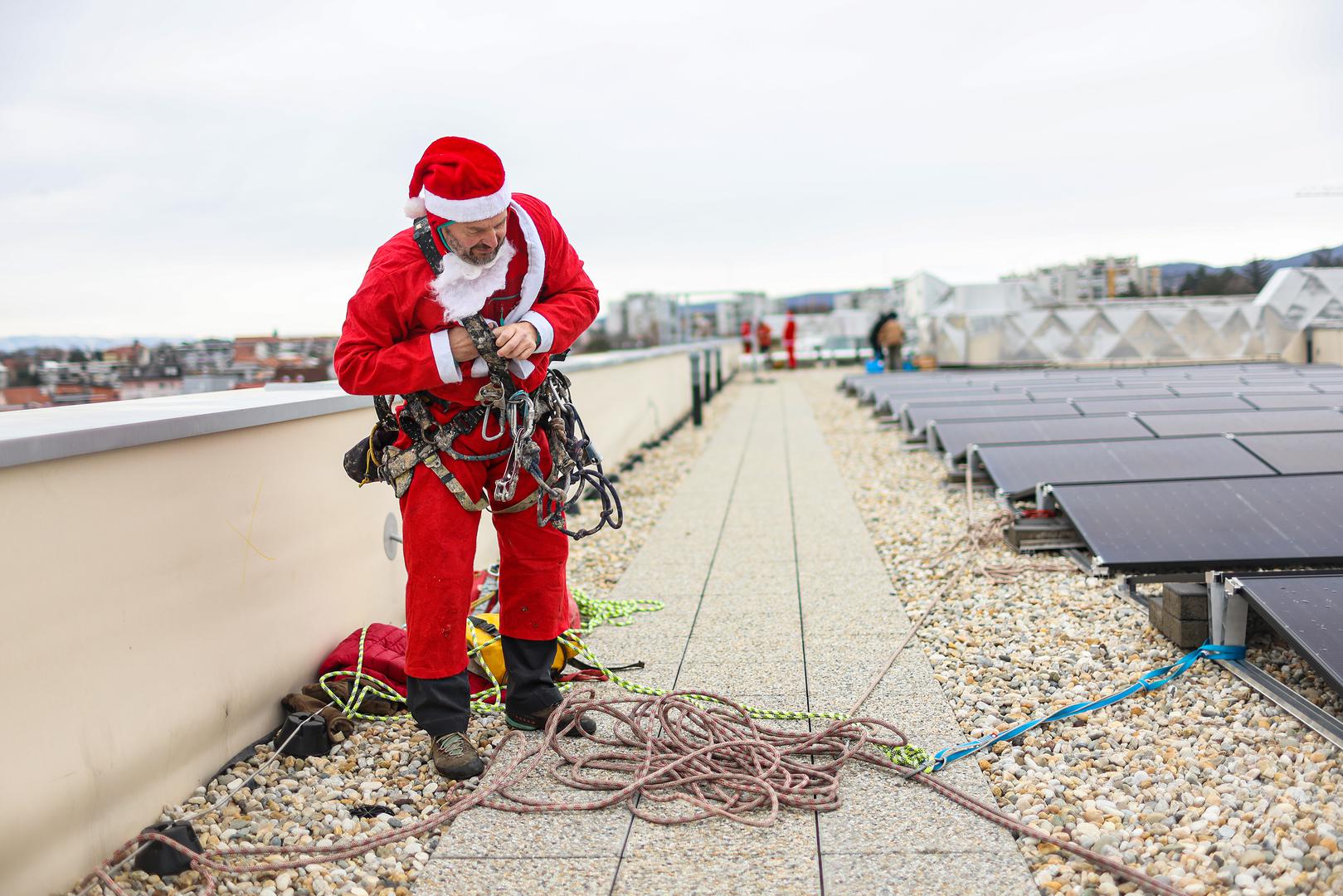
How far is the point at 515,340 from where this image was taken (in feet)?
9.93

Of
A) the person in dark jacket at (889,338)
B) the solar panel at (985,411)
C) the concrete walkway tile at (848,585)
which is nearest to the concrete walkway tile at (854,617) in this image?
the concrete walkway tile at (848,585)

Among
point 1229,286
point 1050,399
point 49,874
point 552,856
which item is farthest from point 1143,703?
point 1229,286

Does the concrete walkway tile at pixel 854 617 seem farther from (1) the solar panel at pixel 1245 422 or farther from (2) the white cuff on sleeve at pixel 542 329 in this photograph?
(1) the solar panel at pixel 1245 422

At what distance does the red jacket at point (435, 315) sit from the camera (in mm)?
2998

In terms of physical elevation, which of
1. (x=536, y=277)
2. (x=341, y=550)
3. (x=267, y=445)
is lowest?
(x=341, y=550)

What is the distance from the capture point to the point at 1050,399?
1167cm

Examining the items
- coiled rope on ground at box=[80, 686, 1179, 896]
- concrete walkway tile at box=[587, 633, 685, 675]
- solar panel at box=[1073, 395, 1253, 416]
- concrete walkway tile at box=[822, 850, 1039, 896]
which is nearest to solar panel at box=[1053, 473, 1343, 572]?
concrete walkway tile at box=[587, 633, 685, 675]

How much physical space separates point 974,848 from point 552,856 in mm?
1073

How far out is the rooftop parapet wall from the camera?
2463 millimetres

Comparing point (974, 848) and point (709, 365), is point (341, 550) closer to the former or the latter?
point (974, 848)

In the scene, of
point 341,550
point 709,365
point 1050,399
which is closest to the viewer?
point 341,550

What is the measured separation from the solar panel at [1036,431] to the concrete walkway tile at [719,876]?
5995 millimetres

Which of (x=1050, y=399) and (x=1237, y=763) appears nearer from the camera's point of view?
(x=1237, y=763)

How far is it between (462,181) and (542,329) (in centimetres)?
49
